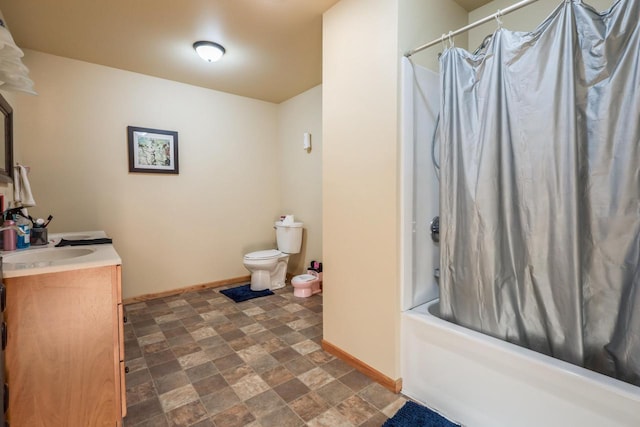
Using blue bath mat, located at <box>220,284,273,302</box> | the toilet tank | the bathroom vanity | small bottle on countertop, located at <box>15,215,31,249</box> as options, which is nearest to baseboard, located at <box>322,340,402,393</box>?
the bathroom vanity

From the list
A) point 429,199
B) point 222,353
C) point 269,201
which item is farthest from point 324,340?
point 269,201

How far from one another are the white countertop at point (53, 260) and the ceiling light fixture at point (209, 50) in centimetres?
171

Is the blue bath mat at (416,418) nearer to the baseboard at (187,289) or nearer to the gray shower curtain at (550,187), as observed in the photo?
the gray shower curtain at (550,187)

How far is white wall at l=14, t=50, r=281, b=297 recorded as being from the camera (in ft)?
8.82

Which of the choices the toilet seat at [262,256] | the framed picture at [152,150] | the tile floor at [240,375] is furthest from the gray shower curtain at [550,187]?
the framed picture at [152,150]

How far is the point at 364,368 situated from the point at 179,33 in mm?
2783

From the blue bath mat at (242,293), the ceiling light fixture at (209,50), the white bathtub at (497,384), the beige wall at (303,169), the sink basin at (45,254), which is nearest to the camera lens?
the white bathtub at (497,384)

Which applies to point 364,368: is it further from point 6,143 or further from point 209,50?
point 6,143

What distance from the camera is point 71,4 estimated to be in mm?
1986

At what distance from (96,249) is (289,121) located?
2.76 metres

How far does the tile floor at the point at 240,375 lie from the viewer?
1.56 meters

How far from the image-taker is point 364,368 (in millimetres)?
1892

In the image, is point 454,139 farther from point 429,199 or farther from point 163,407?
point 163,407

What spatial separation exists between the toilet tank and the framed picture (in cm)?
137
